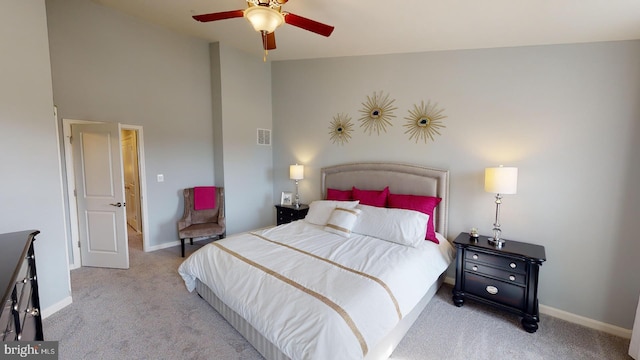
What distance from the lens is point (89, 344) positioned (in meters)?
2.23

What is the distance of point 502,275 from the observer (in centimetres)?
260

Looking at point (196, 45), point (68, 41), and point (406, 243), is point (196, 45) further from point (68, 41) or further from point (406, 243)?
point (406, 243)

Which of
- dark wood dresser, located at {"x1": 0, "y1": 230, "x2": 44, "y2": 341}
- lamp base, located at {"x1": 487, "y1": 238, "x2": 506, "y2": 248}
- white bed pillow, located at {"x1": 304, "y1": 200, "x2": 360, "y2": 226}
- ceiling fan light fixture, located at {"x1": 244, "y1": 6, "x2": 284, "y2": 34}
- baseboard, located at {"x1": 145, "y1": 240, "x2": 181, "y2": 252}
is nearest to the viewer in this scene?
dark wood dresser, located at {"x1": 0, "y1": 230, "x2": 44, "y2": 341}

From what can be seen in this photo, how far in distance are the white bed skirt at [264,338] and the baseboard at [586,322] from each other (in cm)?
113

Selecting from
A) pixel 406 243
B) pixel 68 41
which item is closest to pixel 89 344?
pixel 406 243

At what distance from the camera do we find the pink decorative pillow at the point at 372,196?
3.50m

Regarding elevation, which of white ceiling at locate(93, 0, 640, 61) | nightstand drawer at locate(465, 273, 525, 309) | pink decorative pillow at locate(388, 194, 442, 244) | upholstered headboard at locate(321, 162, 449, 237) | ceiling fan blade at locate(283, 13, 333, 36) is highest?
white ceiling at locate(93, 0, 640, 61)

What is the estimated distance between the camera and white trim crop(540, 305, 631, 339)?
2414 millimetres

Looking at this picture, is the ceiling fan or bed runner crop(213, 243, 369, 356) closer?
bed runner crop(213, 243, 369, 356)

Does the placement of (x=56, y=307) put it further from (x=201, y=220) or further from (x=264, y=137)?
(x=264, y=137)

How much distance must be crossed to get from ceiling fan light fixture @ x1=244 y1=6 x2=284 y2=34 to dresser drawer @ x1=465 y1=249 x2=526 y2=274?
2746 millimetres

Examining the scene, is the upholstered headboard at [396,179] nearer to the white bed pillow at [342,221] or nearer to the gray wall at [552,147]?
the gray wall at [552,147]

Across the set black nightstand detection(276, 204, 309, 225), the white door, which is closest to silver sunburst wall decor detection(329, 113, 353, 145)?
black nightstand detection(276, 204, 309, 225)

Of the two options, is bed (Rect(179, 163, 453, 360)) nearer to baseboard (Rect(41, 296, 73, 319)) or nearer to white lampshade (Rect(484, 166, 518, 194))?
white lampshade (Rect(484, 166, 518, 194))
